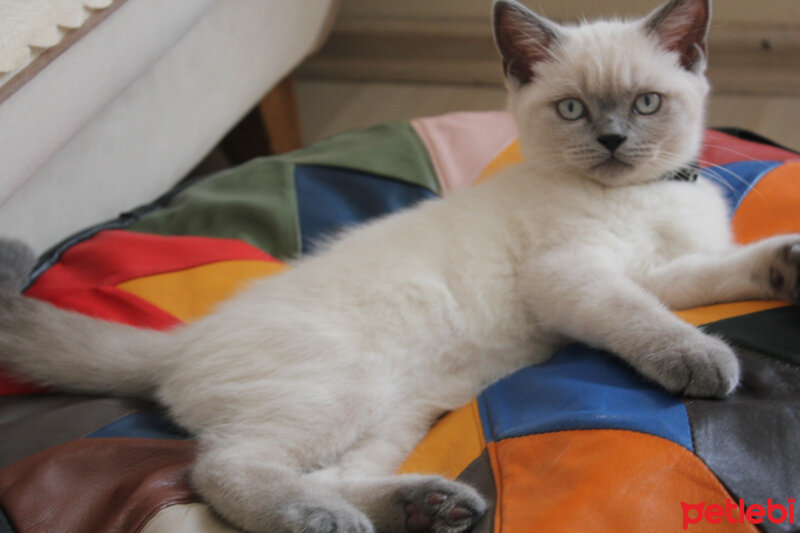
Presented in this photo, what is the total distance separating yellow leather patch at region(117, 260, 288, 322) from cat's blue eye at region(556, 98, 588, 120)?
694 mm

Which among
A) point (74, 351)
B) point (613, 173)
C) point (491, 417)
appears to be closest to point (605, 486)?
point (491, 417)

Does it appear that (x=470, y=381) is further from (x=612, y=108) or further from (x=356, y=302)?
(x=612, y=108)

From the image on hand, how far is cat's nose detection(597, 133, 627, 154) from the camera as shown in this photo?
1.23 metres

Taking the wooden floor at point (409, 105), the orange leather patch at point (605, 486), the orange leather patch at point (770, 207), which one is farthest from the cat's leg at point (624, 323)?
the wooden floor at point (409, 105)

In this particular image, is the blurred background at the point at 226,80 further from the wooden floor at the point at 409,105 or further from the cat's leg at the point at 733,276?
the cat's leg at the point at 733,276

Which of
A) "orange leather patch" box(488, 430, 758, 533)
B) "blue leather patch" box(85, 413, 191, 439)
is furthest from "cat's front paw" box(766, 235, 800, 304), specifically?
"blue leather patch" box(85, 413, 191, 439)

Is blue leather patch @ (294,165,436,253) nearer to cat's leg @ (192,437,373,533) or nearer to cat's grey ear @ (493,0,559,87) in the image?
cat's grey ear @ (493,0,559,87)

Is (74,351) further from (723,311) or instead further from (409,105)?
(409,105)

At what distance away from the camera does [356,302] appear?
1186mm

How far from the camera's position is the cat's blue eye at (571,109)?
1.30m

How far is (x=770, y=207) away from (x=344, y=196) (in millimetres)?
981

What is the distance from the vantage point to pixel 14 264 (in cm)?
131

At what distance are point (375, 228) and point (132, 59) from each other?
628 mm

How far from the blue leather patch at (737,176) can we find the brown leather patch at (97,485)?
3.95 ft
